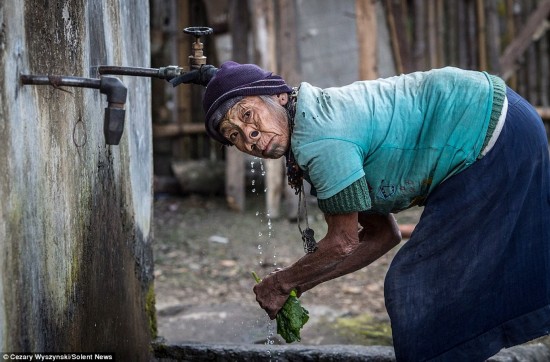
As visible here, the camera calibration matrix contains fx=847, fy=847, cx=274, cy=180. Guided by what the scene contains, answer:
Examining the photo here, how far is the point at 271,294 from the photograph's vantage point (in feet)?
10.3

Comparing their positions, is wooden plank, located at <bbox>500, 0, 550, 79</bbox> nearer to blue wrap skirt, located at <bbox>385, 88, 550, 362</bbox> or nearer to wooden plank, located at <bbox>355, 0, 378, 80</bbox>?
wooden plank, located at <bbox>355, 0, 378, 80</bbox>

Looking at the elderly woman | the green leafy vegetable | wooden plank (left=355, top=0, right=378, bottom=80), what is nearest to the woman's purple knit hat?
the elderly woman

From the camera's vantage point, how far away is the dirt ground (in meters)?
5.46

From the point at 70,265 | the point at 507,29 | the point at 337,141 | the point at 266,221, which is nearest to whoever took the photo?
the point at 337,141

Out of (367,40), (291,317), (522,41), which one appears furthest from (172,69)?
(522,41)

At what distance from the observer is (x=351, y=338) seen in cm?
479

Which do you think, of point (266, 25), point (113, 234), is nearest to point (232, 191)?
point (266, 25)

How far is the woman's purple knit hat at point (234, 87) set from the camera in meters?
2.84

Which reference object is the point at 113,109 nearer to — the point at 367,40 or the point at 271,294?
the point at 271,294

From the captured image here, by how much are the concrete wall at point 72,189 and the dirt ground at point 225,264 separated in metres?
1.44

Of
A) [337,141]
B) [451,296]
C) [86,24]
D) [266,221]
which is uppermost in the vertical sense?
[86,24]

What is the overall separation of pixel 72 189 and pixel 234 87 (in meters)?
0.67

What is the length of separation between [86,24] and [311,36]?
19.2ft

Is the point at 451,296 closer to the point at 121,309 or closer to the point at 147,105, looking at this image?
the point at 121,309
